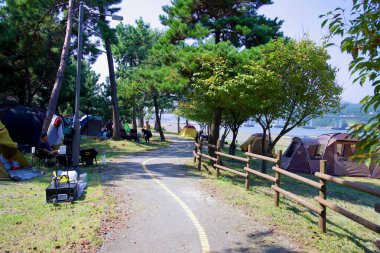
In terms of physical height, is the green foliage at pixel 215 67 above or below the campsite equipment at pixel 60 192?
above

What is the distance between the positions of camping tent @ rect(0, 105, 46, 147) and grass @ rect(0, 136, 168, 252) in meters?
10.8

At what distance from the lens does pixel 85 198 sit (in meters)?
8.80

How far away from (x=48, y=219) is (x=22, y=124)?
1549 centimetres

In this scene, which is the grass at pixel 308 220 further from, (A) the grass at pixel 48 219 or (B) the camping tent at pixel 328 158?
(B) the camping tent at pixel 328 158

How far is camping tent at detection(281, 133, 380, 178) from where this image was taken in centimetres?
1952

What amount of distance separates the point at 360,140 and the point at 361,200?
425 inches

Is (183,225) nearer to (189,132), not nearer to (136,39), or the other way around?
(136,39)

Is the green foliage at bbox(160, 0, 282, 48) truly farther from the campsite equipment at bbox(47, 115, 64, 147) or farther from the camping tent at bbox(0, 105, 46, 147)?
the camping tent at bbox(0, 105, 46, 147)

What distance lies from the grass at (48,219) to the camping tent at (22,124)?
35.3 ft

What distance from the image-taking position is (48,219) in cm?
695

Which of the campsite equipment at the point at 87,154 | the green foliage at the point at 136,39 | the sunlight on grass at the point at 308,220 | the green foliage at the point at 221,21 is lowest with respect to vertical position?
the sunlight on grass at the point at 308,220

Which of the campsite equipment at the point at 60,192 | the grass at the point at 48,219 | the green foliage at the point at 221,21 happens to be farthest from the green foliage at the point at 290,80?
the campsite equipment at the point at 60,192

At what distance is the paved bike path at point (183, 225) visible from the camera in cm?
559

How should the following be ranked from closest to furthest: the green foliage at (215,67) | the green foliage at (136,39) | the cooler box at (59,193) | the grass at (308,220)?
the grass at (308,220) < the cooler box at (59,193) < the green foliage at (215,67) < the green foliage at (136,39)
